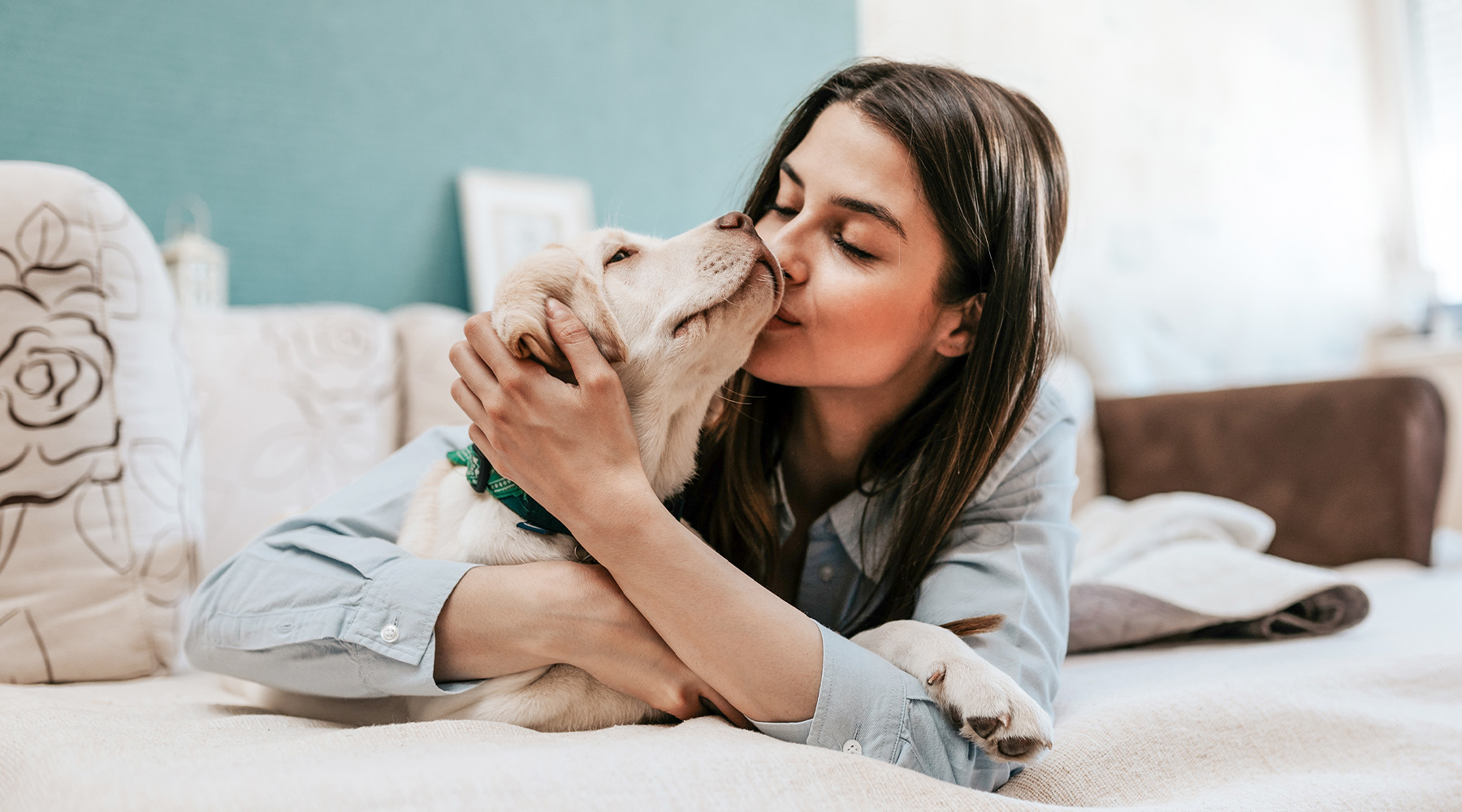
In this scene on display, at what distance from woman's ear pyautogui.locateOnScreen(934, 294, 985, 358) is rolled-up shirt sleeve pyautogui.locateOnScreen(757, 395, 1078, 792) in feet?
0.48

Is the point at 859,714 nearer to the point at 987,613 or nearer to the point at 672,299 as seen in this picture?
the point at 987,613

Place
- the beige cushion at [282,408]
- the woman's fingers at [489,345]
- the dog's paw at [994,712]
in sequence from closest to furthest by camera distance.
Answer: the dog's paw at [994,712] < the woman's fingers at [489,345] < the beige cushion at [282,408]

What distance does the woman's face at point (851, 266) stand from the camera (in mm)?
1137

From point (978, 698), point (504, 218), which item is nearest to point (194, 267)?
point (504, 218)

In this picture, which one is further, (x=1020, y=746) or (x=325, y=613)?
(x=325, y=613)

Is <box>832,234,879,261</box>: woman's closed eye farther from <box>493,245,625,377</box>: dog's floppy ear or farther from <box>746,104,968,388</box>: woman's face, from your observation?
<box>493,245,625,377</box>: dog's floppy ear

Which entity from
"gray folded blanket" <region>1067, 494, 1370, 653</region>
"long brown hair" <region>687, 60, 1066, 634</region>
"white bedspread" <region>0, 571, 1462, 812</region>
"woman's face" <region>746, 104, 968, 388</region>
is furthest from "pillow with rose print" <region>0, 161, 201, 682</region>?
"gray folded blanket" <region>1067, 494, 1370, 653</region>

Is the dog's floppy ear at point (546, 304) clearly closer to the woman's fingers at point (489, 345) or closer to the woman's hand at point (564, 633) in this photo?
the woman's fingers at point (489, 345)

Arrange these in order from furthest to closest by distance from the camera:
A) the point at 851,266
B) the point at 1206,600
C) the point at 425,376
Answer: the point at 425,376
the point at 1206,600
the point at 851,266

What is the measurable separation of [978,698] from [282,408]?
1675 millimetres

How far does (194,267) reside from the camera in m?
2.24

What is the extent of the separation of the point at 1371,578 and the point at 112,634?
2718 mm

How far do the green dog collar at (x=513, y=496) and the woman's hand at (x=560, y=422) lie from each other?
0.16 feet

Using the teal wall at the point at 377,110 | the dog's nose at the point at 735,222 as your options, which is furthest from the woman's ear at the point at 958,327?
the teal wall at the point at 377,110
